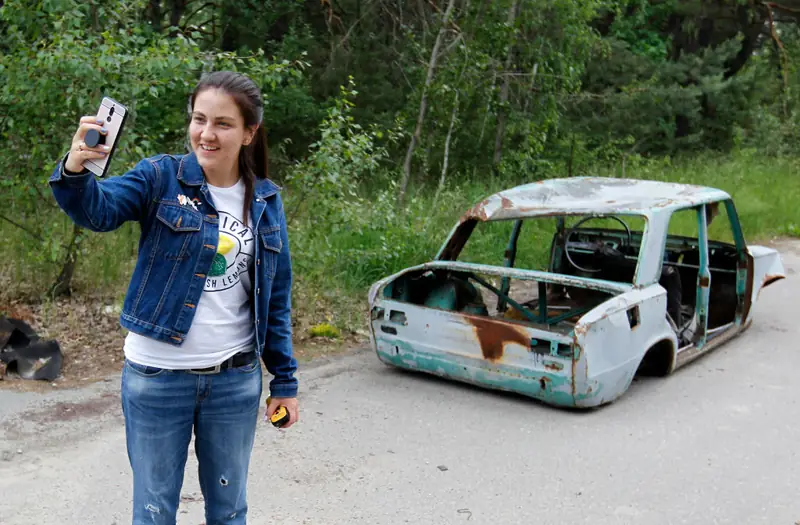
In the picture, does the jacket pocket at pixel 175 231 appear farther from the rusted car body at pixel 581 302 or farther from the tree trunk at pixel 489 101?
the tree trunk at pixel 489 101

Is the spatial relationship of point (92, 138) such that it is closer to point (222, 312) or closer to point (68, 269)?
point (222, 312)

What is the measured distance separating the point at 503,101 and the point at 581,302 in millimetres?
5492

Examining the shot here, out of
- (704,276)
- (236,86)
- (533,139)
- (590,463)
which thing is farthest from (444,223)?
(236,86)

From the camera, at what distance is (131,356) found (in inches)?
106

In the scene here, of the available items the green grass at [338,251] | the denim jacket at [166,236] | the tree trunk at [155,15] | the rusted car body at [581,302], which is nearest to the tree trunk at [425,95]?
the green grass at [338,251]

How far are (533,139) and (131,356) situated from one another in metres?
10.0

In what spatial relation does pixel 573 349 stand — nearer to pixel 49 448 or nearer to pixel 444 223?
pixel 49 448

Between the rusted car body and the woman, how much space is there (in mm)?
3040

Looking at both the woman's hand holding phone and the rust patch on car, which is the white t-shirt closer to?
the woman's hand holding phone

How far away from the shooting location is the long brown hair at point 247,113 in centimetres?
269

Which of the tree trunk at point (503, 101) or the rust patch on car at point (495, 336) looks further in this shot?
the tree trunk at point (503, 101)

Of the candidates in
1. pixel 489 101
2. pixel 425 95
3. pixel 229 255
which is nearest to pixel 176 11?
pixel 425 95

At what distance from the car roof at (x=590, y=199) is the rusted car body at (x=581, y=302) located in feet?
0.04

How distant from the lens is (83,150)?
2.33 meters
